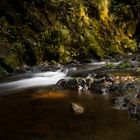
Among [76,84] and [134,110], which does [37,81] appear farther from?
[134,110]

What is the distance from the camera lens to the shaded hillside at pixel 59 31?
1905cm

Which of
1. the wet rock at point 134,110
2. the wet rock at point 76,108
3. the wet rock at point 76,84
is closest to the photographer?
the wet rock at point 134,110

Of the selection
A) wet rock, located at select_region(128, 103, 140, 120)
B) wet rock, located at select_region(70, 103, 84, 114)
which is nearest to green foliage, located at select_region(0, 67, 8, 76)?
wet rock, located at select_region(70, 103, 84, 114)

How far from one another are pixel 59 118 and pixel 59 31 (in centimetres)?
1273

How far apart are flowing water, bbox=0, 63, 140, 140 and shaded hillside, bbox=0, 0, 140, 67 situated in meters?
6.81

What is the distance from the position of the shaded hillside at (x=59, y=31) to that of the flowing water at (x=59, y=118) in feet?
22.3

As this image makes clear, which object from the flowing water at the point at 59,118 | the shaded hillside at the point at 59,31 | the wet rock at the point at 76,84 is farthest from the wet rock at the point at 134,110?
the shaded hillside at the point at 59,31

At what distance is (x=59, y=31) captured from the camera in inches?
828

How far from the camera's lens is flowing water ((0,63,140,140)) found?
7.64 metres

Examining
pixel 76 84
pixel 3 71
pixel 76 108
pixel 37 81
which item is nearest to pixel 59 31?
pixel 3 71

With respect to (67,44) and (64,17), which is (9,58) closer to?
(67,44)

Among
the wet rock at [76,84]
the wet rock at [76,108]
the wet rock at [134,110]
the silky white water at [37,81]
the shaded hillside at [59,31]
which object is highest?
the shaded hillside at [59,31]

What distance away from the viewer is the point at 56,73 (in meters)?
16.7

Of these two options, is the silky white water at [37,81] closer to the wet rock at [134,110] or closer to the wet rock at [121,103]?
the wet rock at [121,103]
